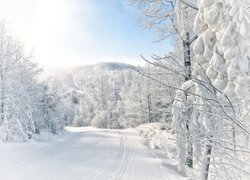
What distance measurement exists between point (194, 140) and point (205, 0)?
49.1 inches

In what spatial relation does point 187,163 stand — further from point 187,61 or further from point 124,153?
point 124,153

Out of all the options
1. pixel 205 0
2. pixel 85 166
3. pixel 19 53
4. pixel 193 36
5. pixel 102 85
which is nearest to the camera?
pixel 205 0

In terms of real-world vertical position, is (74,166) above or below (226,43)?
below

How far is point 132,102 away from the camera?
192 feet

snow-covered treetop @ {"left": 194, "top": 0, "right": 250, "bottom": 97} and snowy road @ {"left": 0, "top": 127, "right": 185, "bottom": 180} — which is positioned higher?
snow-covered treetop @ {"left": 194, "top": 0, "right": 250, "bottom": 97}

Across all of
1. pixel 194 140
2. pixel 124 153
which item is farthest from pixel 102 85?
pixel 194 140

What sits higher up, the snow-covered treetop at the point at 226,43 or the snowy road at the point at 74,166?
the snow-covered treetop at the point at 226,43

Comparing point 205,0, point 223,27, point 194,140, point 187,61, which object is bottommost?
point 194,140

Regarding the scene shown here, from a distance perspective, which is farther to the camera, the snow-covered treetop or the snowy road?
the snowy road

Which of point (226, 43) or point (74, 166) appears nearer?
point (226, 43)

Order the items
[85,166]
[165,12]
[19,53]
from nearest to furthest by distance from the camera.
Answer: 1. [165,12]
2. [85,166]
3. [19,53]

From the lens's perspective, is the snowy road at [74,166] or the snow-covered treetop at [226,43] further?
the snowy road at [74,166]

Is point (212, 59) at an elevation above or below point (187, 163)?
above

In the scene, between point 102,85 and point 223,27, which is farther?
point 102,85
